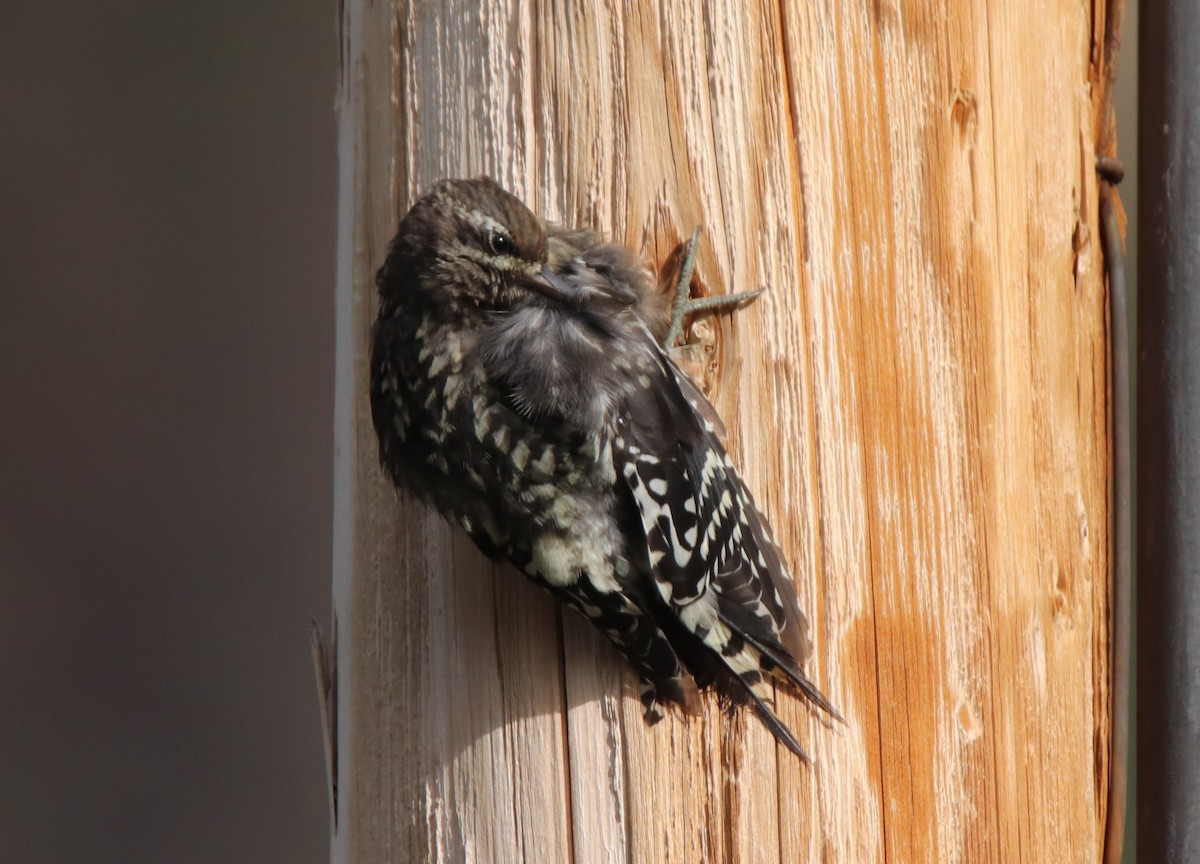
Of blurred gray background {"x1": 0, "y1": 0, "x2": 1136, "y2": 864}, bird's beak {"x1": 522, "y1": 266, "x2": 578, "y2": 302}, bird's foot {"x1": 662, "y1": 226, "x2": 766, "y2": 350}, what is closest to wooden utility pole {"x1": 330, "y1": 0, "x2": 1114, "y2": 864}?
bird's foot {"x1": 662, "y1": 226, "x2": 766, "y2": 350}

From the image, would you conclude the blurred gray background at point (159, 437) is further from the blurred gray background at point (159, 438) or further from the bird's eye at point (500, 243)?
the bird's eye at point (500, 243)

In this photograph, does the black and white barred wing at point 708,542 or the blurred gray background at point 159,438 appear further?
the blurred gray background at point 159,438

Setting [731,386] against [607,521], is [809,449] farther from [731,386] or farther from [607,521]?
[607,521]

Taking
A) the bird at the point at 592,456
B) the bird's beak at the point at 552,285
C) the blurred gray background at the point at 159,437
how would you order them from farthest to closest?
the blurred gray background at the point at 159,437, the bird's beak at the point at 552,285, the bird at the point at 592,456

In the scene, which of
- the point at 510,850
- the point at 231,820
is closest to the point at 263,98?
the point at 231,820

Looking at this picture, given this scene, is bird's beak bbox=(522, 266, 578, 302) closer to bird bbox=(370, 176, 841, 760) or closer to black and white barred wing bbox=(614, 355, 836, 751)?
bird bbox=(370, 176, 841, 760)

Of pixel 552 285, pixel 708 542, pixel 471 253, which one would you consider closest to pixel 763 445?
pixel 708 542

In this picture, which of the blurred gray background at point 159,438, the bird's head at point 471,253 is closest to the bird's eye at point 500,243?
the bird's head at point 471,253

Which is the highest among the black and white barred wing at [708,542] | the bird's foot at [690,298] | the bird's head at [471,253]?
the bird's head at [471,253]
